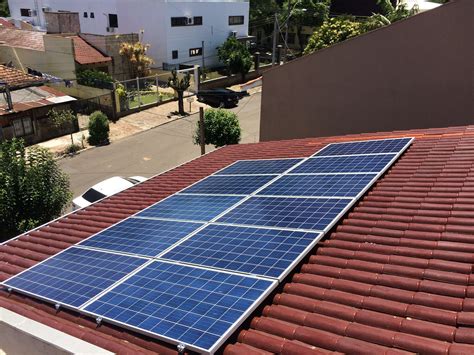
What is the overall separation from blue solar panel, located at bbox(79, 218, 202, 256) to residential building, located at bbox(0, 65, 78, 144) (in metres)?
24.6

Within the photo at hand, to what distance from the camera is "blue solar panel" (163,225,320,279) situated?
6293 mm

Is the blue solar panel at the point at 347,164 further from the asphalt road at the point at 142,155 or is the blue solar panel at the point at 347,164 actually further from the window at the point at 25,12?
the window at the point at 25,12

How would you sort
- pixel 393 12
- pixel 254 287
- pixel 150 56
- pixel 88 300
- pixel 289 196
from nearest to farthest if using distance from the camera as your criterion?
pixel 254 287
pixel 88 300
pixel 289 196
pixel 393 12
pixel 150 56

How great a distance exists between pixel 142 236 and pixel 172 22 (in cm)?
4246

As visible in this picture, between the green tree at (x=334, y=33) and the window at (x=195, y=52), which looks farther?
the window at (x=195, y=52)

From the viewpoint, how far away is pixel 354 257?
6.60 metres

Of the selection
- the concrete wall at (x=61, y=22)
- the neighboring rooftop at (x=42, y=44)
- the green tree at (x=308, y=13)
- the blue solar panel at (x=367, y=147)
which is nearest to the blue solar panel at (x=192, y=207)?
the blue solar panel at (x=367, y=147)

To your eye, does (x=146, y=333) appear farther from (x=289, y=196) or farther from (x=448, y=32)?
(x=448, y=32)

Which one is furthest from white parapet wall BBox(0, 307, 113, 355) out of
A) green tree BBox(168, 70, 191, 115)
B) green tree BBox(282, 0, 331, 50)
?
green tree BBox(282, 0, 331, 50)

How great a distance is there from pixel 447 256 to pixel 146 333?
445 centimetres

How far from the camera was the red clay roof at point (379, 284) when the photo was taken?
494 centimetres

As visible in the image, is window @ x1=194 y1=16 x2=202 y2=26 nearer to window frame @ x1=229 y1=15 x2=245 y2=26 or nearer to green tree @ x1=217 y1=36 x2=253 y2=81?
green tree @ x1=217 y1=36 x2=253 y2=81

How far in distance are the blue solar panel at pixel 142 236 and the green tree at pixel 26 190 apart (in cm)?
803

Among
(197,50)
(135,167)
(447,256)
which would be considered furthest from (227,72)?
(447,256)
